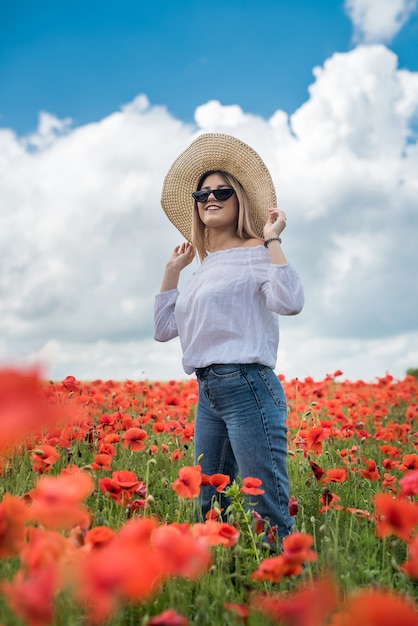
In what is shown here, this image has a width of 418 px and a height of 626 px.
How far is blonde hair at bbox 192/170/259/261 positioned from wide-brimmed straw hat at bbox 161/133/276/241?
0.06 m

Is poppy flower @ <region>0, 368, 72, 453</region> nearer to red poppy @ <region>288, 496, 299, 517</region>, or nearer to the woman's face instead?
red poppy @ <region>288, 496, 299, 517</region>

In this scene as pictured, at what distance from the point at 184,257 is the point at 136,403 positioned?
274 centimetres

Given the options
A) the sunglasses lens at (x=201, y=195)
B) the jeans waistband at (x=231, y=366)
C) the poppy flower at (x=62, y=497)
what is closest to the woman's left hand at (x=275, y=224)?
the sunglasses lens at (x=201, y=195)

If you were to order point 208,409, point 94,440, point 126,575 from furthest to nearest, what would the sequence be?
point 94,440
point 208,409
point 126,575

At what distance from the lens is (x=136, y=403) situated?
6.27 m

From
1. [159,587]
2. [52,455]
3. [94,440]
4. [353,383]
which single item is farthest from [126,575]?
[353,383]

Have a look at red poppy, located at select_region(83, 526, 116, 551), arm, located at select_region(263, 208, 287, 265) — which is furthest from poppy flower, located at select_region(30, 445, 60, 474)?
arm, located at select_region(263, 208, 287, 265)

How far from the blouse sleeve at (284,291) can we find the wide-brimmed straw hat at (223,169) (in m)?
0.70

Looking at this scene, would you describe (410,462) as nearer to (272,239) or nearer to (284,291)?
(284,291)

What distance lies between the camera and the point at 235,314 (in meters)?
3.28

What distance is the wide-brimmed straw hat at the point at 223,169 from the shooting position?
3779 mm

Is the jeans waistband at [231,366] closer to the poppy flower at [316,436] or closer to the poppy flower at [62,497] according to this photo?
the poppy flower at [316,436]

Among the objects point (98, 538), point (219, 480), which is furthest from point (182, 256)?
point (98, 538)

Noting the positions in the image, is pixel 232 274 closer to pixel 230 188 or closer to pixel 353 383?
pixel 230 188
